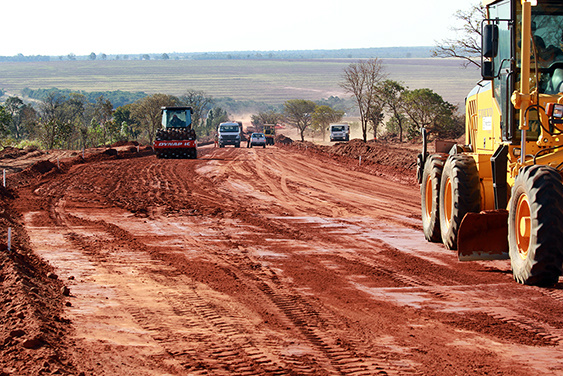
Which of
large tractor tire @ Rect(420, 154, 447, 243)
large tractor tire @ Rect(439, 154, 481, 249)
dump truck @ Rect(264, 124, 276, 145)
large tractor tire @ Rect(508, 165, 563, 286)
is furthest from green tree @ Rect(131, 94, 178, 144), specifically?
large tractor tire @ Rect(508, 165, 563, 286)

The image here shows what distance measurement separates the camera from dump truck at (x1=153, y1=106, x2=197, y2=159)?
36581mm

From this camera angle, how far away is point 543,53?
327 inches

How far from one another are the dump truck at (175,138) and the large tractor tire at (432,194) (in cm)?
2576

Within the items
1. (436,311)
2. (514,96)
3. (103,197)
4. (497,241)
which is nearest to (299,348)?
(436,311)

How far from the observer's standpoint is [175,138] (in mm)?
36750

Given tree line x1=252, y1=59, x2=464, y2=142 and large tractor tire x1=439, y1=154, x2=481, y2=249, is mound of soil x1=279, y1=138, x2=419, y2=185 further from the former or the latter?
tree line x1=252, y1=59, x2=464, y2=142

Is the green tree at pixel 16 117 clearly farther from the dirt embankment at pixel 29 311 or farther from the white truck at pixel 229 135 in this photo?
the dirt embankment at pixel 29 311

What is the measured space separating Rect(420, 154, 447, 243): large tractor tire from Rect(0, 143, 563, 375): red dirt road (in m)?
0.32

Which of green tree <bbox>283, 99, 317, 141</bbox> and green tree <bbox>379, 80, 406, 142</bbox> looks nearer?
green tree <bbox>379, 80, 406, 142</bbox>

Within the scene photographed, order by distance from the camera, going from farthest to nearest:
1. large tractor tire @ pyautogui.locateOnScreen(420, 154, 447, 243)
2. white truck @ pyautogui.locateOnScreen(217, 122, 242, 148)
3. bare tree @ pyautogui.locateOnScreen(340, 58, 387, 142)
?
bare tree @ pyautogui.locateOnScreen(340, 58, 387, 142) < white truck @ pyautogui.locateOnScreen(217, 122, 242, 148) < large tractor tire @ pyautogui.locateOnScreen(420, 154, 447, 243)

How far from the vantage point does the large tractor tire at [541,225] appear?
7.00 m

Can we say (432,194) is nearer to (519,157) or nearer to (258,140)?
(519,157)

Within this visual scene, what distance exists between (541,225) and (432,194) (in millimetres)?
4614

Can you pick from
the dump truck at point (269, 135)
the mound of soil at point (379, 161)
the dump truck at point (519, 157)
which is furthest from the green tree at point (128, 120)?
the dump truck at point (519, 157)
